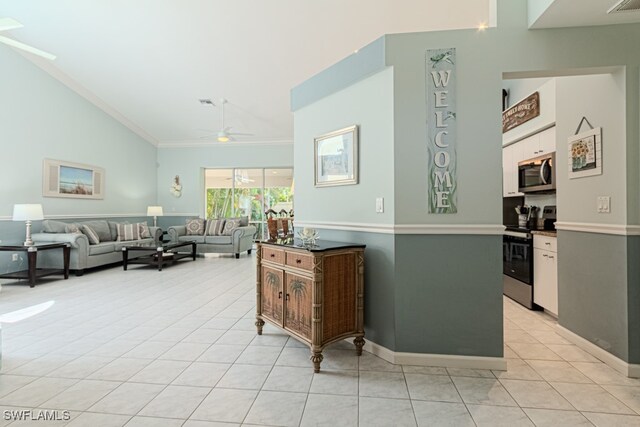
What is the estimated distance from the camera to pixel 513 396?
6.56 feet

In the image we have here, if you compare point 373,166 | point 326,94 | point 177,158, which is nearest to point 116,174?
point 177,158

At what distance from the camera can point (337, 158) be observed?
2906 mm

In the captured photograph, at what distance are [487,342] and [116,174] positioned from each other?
8.51 meters

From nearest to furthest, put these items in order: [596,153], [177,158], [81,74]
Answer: [596,153]
[81,74]
[177,158]

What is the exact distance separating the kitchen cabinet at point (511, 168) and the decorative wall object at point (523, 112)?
0.30 m

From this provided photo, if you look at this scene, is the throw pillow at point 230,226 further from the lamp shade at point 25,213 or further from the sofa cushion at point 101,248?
the lamp shade at point 25,213

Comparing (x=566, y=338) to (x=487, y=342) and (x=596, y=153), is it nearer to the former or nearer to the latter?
(x=487, y=342)

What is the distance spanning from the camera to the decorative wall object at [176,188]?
30.8 ft

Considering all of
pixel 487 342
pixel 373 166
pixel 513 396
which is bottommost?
pixel 513 396

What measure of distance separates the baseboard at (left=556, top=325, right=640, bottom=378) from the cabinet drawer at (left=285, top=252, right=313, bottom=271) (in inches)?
88.9

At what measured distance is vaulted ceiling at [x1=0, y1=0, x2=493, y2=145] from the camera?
175 inches

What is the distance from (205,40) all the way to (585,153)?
5.27 metres
